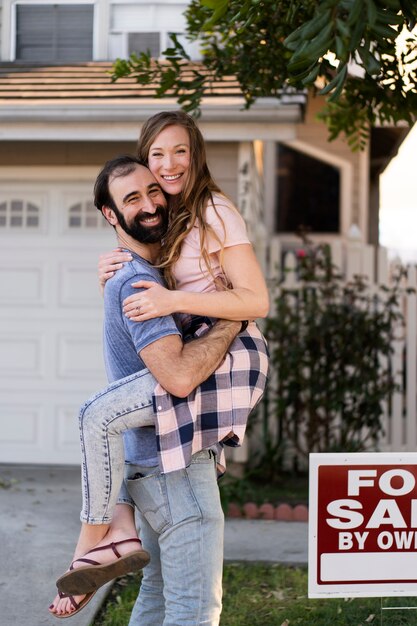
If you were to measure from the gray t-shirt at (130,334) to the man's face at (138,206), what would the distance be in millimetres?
89

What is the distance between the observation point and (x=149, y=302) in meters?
2.98

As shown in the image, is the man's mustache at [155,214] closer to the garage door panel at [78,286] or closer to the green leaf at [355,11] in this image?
the green leaf at [355,11]

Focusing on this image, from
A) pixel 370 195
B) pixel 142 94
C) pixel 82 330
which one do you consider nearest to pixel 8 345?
pixel 82 330

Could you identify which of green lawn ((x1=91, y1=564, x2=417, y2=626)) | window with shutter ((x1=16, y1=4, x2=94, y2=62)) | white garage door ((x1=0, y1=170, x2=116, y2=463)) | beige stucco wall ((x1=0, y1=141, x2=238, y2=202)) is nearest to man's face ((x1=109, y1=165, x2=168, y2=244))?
green lawn ((x1=91, y1=564, x2=417, y2=626))

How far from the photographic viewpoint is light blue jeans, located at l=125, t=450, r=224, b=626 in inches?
119

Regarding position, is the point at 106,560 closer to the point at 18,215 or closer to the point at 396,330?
the point at 18,215

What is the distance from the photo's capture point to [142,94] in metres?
8.14

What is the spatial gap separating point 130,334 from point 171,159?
60 centimetres

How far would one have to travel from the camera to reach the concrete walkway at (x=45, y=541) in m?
4.94

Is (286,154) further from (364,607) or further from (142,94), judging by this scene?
(364,607)

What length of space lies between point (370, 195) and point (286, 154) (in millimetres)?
2053

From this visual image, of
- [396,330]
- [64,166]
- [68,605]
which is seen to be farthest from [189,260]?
[396,330]

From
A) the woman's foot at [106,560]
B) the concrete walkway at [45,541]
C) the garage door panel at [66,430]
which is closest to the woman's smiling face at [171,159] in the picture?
the woman's foot at [106,560]

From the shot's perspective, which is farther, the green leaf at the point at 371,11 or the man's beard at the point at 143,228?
the man's beard at the point at 143,228
